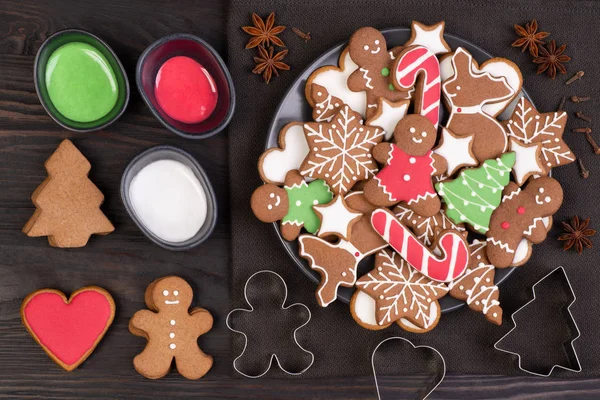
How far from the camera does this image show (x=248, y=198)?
1110 mm

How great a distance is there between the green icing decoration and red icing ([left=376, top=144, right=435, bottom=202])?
0.04 meters

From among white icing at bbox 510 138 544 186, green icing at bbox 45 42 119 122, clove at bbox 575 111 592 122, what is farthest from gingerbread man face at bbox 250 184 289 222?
clove at bbox 575 111 592 122

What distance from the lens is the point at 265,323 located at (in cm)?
112

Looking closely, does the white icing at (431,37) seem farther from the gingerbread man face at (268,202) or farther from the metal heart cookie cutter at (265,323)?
the metal heart cookie cutter at (265,323)

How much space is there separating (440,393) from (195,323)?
55 centimetres

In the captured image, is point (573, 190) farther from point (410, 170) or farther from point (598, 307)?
point (410, 170)

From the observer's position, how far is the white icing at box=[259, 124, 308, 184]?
1032 millimetres

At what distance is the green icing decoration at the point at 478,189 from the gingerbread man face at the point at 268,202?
30cm

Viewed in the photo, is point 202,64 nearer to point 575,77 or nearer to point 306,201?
point 306,201

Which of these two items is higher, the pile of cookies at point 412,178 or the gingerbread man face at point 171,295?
the pile of cookies at point 412,178

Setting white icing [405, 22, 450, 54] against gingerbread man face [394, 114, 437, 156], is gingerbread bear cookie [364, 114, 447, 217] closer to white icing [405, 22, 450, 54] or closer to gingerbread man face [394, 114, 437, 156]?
gingerbread man face [394, 114, 437, 156]

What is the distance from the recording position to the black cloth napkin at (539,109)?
1.10 meters

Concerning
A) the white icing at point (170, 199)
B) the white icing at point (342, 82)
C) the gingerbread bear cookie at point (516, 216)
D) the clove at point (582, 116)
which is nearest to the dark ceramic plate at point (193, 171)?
the white icing at point (170, 199)

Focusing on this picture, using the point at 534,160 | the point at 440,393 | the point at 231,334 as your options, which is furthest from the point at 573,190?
the point at 231,334
